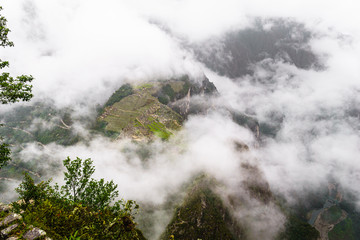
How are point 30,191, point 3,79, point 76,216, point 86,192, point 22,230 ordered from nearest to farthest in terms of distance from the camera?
point 22,230 → point 76,216 → point 3,79 → point 86,192 → point 30,191

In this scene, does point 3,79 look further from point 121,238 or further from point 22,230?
point 121,238

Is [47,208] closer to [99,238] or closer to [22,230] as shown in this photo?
[22,230]

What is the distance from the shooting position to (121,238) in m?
19.7

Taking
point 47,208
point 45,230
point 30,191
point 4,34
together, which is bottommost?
point 45,230

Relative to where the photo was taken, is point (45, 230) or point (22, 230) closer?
point (22, 230)

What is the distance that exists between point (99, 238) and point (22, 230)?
627cm

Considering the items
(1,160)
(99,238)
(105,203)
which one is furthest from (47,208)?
(105,203)

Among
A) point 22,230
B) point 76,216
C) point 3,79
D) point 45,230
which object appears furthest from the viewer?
point 3,79

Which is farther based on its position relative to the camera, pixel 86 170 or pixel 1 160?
pixel 86 170

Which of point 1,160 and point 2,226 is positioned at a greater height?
point 1,160

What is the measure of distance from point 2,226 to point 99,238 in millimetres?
7920

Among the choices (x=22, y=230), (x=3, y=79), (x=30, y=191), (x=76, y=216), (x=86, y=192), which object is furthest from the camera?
(x=30, y=191)

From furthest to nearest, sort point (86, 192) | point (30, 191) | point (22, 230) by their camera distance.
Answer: point (30, 191) < point (86, 192) < point (22, 230)

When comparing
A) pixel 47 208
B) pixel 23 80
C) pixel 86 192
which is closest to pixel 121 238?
pixel 47 208
